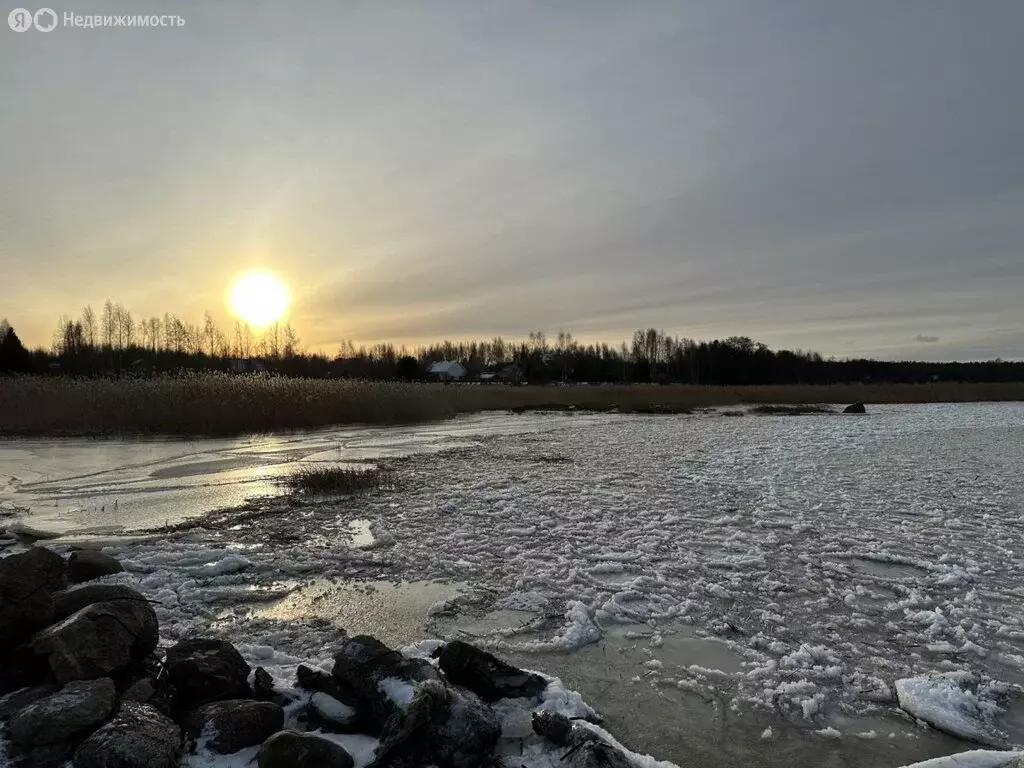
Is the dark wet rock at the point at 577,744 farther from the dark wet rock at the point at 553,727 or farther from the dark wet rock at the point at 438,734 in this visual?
the dark wet rock at the point at 438,734

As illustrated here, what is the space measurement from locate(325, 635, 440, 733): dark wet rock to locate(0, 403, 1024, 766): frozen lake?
36.8 inches

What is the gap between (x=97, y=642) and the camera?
10.7 feet

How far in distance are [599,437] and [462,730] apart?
17.1m

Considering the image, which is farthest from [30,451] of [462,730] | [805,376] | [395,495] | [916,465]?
[805,376]

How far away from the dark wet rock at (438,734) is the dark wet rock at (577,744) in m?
0.24

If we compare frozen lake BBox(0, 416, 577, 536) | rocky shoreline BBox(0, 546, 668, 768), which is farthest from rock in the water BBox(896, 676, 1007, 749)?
frozen lake BBox(0, 416, 577, 536)

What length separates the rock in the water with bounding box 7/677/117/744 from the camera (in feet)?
9.09

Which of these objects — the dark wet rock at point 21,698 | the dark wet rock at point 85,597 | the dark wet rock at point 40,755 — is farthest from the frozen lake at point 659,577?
the dark wet rock at point 40,755

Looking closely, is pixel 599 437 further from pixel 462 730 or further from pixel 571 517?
pixel 462 730

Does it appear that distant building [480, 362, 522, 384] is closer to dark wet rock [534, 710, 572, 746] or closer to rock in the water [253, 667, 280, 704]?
rock in the water [253, 667, 280, 704]

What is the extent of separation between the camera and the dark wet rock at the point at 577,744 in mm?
2828

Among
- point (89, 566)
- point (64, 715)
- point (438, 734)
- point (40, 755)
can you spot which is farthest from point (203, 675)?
point (89, 566)

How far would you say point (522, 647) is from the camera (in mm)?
4379

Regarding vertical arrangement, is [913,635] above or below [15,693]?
below
